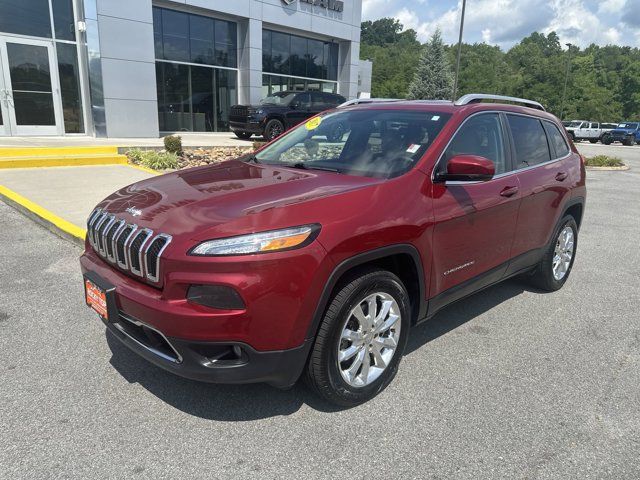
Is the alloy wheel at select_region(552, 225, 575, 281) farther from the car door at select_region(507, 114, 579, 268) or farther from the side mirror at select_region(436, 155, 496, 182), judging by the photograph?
the side mirror at select_region(436, 155, 496, 182)

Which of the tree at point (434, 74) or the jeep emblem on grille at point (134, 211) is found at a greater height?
the tree at point (434, 74)

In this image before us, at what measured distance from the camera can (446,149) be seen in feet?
10.7

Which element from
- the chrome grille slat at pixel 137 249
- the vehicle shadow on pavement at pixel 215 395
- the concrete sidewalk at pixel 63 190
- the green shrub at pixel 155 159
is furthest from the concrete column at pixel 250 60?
the chrome grille slat at pixel 137 249

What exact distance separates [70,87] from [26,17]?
2.18 metres

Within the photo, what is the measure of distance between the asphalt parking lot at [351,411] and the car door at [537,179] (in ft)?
2.30

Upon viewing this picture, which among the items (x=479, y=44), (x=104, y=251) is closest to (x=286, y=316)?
(x=104, y=251)

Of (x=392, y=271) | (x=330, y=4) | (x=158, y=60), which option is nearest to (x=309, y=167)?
(x=392, y=271)

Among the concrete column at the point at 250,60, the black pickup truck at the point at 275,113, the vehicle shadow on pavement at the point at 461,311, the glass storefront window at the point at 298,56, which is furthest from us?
the glass storefront window at the point at 298,56

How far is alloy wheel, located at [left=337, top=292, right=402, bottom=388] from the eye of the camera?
2.76 metres

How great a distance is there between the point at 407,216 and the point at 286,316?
0.97m

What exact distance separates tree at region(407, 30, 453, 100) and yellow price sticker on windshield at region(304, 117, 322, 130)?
41.9 meters

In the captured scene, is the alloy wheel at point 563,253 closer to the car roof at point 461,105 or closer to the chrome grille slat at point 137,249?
the car roof at point 461,105

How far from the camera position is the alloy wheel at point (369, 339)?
2760 mm

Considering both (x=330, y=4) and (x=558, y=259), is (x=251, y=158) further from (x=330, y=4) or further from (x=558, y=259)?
(x=330, y=4)
